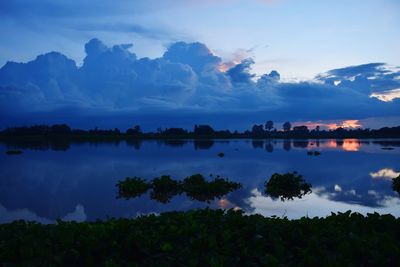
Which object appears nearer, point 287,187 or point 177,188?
point 287,187

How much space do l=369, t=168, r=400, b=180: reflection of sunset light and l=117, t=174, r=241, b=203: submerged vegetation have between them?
13932 mm

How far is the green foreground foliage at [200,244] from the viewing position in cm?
685

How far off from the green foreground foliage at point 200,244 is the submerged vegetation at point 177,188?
11.6m

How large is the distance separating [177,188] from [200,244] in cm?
1540

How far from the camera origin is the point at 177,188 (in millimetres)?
22938

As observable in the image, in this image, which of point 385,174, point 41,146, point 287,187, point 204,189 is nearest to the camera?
point 204,189

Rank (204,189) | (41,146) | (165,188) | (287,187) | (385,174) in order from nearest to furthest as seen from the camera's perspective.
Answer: (204,189) → (165,188) → (287,187) → (385,174) → (41,146)

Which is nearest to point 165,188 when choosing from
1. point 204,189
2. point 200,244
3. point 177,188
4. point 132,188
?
point 177,188

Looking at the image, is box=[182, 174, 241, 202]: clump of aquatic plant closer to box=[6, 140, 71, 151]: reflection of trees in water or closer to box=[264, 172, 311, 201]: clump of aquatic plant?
box=[264, 172, 311, 201]: clump of aquatic plant

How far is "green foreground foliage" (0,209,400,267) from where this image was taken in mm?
6852

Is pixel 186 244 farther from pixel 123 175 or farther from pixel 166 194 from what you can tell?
pixel 123 175

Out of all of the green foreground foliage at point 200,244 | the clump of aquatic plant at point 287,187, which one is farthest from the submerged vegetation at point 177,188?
the green foreground foliage at point 200,244

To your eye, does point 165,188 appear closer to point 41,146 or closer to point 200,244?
point 200,244

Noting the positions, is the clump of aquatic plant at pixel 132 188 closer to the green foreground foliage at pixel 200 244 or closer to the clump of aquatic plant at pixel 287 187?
the clump of aquatic plant at pixel 287 187
